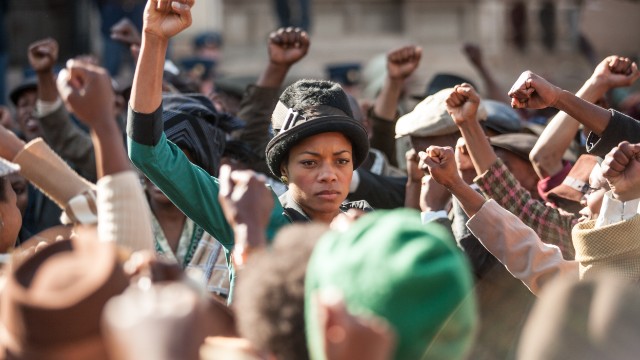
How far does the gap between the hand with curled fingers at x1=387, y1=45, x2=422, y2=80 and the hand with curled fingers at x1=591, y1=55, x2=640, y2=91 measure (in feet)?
4.45

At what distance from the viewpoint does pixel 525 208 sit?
561cm

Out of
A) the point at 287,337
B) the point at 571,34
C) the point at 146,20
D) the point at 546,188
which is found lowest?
the point at 571,34

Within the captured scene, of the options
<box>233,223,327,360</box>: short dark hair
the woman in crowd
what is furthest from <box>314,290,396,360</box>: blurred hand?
the woman in crowd

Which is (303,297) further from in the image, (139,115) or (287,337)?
(139,115)

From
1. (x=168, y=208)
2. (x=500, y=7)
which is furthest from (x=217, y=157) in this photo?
(x=500, y=7)

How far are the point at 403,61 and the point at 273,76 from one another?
29.8 inches

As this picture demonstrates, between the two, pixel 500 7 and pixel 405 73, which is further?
pixel 500 7

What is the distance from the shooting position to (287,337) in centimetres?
317

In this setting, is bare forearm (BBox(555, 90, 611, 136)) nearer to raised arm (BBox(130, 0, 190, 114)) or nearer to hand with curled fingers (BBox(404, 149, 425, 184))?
hand with curled fingers (BBox(404, 149, 425, 184))

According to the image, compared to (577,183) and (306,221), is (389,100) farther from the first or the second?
(306,221)

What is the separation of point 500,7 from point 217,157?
9438 millimetres

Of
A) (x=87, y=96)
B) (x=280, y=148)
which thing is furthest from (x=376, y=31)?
(x=87, y=96)

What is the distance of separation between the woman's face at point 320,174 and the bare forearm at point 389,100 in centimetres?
240

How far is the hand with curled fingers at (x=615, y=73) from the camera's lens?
597 cm
